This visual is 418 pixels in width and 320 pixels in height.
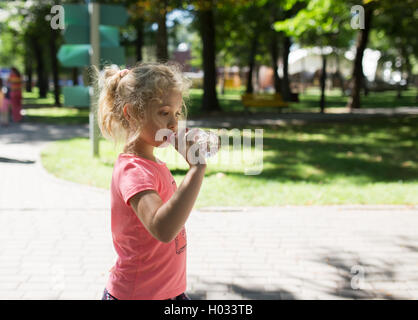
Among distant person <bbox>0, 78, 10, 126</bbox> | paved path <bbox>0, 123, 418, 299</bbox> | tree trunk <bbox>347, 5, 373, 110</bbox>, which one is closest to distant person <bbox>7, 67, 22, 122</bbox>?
distant person <bbox>0, 78, 10, 126</bbox>

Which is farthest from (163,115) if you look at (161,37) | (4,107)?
(4,107)

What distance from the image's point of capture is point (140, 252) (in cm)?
177

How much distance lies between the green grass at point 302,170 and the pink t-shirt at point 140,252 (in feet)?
15.1

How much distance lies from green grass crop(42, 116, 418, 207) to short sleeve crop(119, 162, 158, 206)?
4.81m

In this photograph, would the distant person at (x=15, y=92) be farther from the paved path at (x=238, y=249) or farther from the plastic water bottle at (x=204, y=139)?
the plastic water bottle at (x=204, y=139)

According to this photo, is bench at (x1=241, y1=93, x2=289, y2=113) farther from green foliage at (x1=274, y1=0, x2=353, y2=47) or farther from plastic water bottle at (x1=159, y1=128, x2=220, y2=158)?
plastic water bottle at (x1=159, y1=128, x2=220, y2=158)

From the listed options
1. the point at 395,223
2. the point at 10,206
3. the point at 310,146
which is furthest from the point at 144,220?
the point at 310,146

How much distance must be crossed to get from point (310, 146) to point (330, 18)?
604 cm

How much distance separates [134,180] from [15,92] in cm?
1661

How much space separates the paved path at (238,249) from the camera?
3.88 metres

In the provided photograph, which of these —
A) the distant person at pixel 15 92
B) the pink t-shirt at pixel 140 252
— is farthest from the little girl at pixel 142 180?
the distant person at pixel 15 92

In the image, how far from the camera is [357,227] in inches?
219

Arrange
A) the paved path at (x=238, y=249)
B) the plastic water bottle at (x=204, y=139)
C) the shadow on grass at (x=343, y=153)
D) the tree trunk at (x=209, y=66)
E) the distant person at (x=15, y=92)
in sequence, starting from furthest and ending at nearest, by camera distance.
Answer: the tree trunk at (x=209, y=66) → the distant person at (x=15, y=92) → the shadow on grass at (x=343, y=153) → the paved path at (x=238, y=249) → the plastic water bottle at (x=204, y=139)
